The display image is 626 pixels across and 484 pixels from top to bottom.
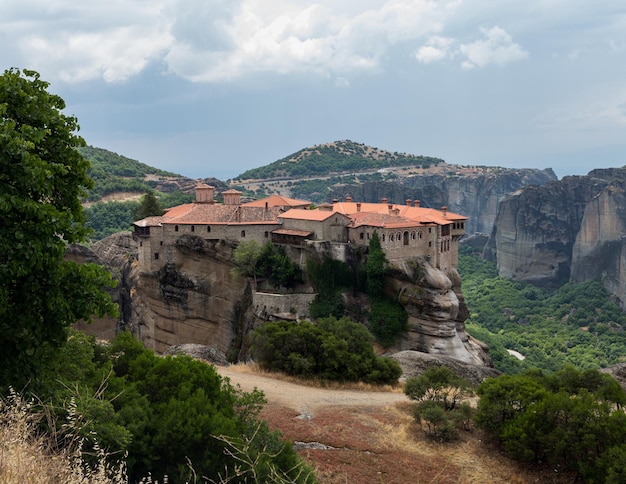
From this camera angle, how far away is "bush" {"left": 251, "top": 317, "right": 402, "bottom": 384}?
77.9 ft

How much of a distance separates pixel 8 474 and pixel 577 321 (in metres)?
76.5

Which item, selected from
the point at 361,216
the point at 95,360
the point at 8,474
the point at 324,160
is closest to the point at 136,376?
the point at 95,360

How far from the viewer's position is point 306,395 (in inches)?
832

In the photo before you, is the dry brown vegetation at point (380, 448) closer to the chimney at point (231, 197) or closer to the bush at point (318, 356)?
the bush at point (318, 356)

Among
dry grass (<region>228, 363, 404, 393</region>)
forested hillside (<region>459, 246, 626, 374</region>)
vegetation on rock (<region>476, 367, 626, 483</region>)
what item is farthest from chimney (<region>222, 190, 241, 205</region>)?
vegetation on rock (<region>476, 367, 626, 483</region>)

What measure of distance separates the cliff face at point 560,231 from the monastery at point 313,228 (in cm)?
4960

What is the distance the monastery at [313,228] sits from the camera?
3944 centimetres

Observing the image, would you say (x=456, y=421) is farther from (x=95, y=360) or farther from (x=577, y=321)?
(x=577, y=321)

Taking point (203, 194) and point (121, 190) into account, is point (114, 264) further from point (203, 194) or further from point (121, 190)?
point (121, 190)

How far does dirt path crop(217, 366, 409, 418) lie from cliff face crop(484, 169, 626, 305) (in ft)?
237

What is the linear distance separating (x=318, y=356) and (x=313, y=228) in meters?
16.9

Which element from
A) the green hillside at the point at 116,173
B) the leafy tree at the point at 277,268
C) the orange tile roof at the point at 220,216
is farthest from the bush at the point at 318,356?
the green hillside at the point at 116,173

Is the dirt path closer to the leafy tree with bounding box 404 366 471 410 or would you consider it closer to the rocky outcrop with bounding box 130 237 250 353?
the leafy tree with bounding box 404 366 471 410

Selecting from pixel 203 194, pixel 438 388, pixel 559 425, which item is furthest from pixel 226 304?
pixel 559 425
